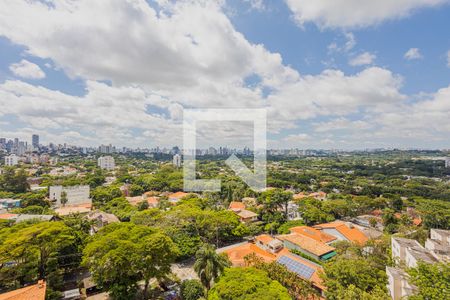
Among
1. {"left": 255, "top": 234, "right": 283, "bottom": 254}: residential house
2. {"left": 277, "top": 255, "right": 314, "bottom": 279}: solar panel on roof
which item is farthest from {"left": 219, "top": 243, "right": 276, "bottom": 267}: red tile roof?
{"left": 255, "top": 234, "right": 283, "bottom": 254}: residential house

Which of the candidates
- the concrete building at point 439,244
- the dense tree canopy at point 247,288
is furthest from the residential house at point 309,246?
the dense tree canopy at point 247,288

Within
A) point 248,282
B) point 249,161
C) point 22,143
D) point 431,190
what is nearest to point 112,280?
point 248,282

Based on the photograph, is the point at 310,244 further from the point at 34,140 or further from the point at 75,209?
the point at 34,140

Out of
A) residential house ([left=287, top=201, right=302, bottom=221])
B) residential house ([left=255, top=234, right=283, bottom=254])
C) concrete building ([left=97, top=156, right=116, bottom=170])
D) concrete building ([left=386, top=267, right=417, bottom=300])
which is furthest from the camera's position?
concrete building ([left=97, top=156, right=116, bottom=170])

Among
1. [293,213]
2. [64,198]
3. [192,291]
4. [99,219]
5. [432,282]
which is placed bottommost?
[293,213]

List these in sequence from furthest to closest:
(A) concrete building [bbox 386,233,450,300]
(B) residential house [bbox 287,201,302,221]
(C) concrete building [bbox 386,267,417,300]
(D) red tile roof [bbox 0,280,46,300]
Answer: (B) residential house [bbox 287,201,302,221] < (A) concrete building [bbox 386,233,450,300] < (C) concrete building [bbox 386,267,417,300] < (D) red tile roof [bbox 0,280,46,300]

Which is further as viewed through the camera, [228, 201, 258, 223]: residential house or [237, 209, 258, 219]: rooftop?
[237, 209, 258, 219]: rooftop

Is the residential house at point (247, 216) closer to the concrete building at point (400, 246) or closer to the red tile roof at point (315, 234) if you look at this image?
the red tile roof at point (315, 234)

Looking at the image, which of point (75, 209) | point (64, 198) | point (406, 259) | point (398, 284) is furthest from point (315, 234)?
point (64, 198)

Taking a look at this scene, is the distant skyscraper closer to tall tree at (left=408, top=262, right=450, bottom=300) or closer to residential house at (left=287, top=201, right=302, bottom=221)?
residential house at (left=287, top=201, right=302, bottom=221)

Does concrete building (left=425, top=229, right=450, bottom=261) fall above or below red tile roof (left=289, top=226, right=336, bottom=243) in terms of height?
above
